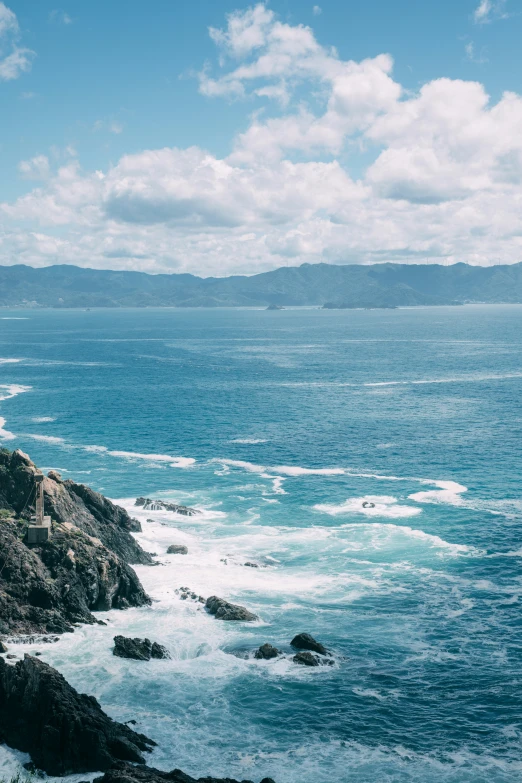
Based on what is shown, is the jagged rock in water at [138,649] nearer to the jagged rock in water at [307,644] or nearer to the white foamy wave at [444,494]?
the jagged rock in water at [307,644]

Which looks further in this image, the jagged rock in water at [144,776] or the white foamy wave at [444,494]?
the white foamy wave at [444,494]

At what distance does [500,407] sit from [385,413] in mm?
25944

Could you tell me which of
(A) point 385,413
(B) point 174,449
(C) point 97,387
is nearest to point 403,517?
(B) point 174,449

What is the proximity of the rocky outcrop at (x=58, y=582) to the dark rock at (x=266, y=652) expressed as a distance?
50.9 ft

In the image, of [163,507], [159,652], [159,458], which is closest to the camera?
[159,652]

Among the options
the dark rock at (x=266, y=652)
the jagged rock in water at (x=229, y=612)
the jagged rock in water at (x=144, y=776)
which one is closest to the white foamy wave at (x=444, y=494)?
the jagged rock in water at (x=229, y=612)

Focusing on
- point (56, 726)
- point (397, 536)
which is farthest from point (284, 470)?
point (56, 726)

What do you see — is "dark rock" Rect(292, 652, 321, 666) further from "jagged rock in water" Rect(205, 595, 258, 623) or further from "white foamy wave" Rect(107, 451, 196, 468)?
"white foamy wave" Rect(107, 451, 196, 468)

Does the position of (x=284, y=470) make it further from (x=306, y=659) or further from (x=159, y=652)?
(x=306, y=659)

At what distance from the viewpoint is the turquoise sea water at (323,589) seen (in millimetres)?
48719

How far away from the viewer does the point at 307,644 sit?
60000mm

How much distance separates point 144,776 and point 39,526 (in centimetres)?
3284

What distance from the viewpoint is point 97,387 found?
631 feet

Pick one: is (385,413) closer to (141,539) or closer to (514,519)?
(514,519)
